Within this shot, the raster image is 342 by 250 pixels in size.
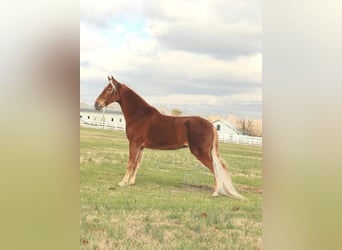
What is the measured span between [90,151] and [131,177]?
14.7 inches

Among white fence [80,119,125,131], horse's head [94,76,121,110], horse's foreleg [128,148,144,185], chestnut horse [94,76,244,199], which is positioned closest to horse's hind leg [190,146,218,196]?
chestnut horse [94,76,244,199]

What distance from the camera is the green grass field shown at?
327 centimetres

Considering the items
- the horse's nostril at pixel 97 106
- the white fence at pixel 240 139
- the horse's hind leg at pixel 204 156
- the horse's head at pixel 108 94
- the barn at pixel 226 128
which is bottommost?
the horse's hind leg at pixel 204 156

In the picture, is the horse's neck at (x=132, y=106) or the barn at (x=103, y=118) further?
the horse's neck at (x=132, y=106)

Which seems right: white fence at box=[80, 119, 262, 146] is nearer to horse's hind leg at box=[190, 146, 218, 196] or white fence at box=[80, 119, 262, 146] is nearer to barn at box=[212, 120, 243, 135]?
barn at box=[212, 120, 243, 135]

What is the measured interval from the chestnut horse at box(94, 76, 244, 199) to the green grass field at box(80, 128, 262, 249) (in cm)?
5

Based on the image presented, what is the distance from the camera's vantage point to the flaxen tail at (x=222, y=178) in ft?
11.2

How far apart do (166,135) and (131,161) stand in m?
0.34

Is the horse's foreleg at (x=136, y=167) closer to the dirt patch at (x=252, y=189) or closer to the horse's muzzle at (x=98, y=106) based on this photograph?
the horse's muzzle at (x=98, y=106)

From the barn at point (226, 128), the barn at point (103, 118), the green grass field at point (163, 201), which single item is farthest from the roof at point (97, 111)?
the barn at point (226, 128)

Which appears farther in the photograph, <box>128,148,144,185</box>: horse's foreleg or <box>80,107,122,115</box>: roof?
<box>128,148,144,185</box>: horse's foreleg

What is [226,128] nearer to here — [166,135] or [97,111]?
[166,135]

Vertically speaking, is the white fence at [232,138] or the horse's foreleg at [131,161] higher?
the white fence at [232,138]
